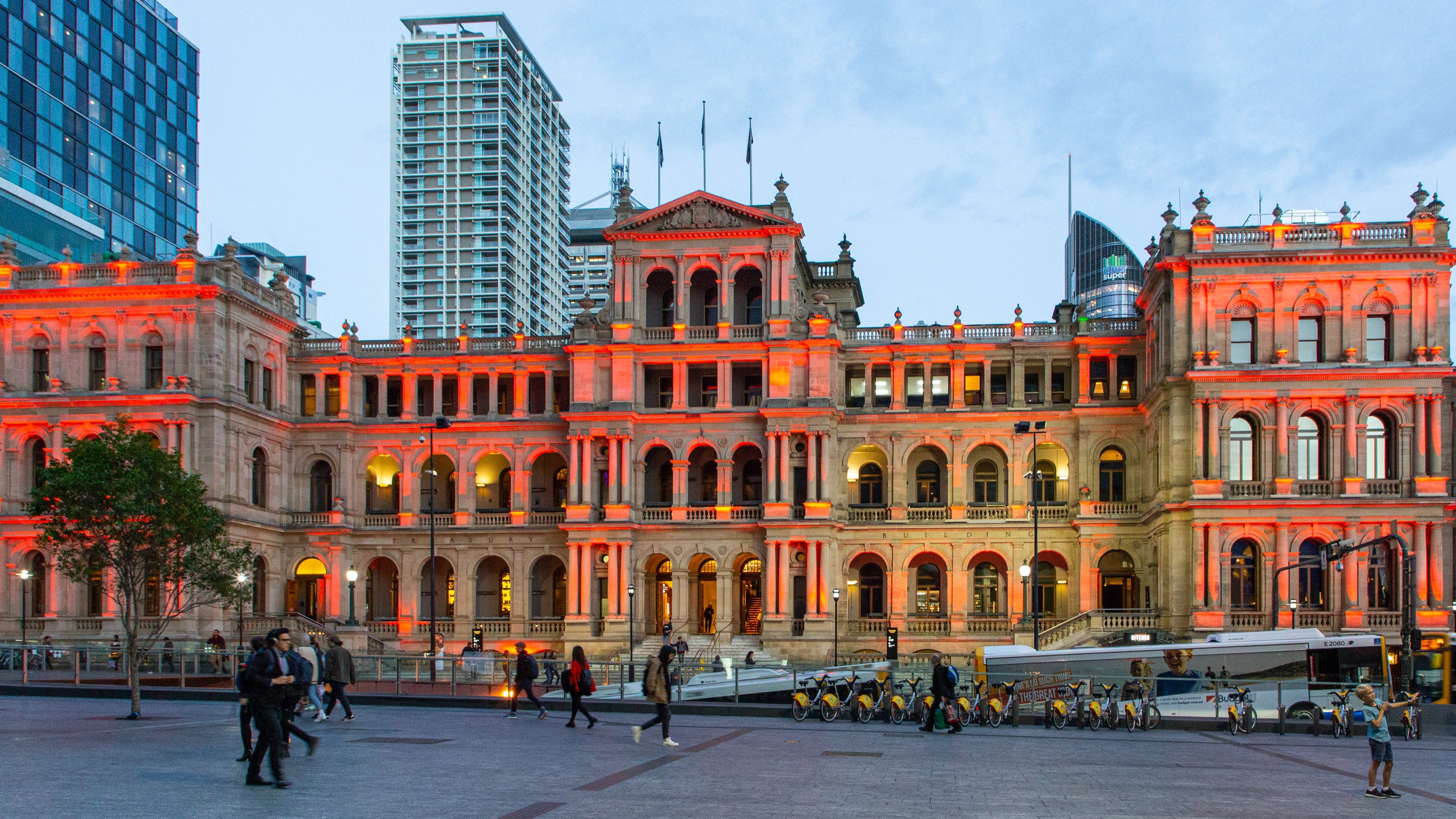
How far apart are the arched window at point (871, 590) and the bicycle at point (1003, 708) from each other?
3255 cm

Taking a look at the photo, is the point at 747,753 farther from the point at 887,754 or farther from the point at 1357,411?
the point at 1357,411

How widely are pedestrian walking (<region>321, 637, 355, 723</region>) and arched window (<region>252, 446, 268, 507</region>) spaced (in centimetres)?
3594

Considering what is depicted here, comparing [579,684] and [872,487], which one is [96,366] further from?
[579,684]

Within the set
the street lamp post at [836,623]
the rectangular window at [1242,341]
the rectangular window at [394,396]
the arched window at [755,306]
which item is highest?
the arched window at [755,306]

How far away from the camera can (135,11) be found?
108625 millimetres

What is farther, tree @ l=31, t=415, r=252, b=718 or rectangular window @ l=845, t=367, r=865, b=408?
rectangular window @ l=845, t=367, r=865, b=408

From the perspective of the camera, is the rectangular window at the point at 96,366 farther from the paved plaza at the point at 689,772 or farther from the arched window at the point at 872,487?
the arched window at the point at 872,487

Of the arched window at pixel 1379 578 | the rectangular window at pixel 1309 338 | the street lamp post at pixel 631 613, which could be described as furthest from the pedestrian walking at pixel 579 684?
the rectangular window at pixel 1309 338

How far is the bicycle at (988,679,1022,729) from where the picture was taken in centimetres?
3325

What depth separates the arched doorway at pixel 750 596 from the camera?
66.2m

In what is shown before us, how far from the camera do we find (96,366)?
6084 cm

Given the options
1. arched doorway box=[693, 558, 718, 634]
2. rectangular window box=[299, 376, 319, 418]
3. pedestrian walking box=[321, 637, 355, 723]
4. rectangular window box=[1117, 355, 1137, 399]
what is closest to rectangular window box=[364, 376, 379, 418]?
rectangular window box=[299, 376, 319, 418]

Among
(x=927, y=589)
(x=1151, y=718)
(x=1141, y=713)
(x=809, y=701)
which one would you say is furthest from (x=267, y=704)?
(x=927, y=589)

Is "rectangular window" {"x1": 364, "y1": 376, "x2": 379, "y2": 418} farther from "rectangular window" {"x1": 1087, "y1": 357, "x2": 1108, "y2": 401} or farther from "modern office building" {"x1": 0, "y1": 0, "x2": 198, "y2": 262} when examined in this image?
"rectangular window" {"x1": 1087, "y1": 357, "x2": 1108, "y2": 401}
